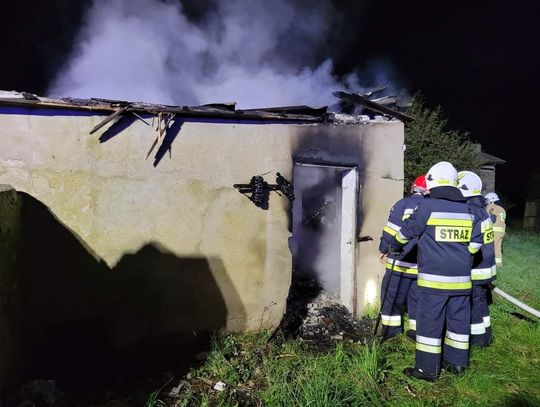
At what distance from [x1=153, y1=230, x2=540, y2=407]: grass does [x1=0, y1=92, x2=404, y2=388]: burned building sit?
640mm

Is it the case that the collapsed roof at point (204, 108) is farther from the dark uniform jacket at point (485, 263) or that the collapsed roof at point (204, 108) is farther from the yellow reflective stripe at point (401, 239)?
the dark uniform jacket at point (485, 263)

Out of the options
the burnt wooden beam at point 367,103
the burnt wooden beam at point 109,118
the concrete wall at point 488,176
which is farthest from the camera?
the concrete wall at point 488,176

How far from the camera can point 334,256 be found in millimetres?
6996

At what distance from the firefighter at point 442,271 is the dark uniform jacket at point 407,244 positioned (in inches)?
25.0

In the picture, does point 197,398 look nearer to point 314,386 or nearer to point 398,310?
point 314,386

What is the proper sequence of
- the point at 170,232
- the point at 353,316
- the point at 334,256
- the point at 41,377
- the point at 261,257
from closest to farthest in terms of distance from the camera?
1. the point at 41,377
2. the point at 170,232
3. the point at 261,257
4. the point at 353,316
5. the point at 334,256

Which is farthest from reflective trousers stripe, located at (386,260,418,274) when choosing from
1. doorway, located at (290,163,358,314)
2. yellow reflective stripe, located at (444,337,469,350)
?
yellow reflective stripe, located at (444,337,469,350)

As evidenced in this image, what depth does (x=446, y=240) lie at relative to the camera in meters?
4.00

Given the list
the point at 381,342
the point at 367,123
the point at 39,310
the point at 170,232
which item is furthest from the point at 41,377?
the point at 367,123

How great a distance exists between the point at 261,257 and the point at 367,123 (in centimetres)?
260

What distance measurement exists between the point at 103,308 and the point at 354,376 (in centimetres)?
295

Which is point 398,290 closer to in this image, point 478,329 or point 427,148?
point 478,329

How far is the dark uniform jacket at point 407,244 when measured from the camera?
16.0ft

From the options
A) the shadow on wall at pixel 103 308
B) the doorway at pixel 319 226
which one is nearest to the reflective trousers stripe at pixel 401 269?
the doorway at pixel 319 226
